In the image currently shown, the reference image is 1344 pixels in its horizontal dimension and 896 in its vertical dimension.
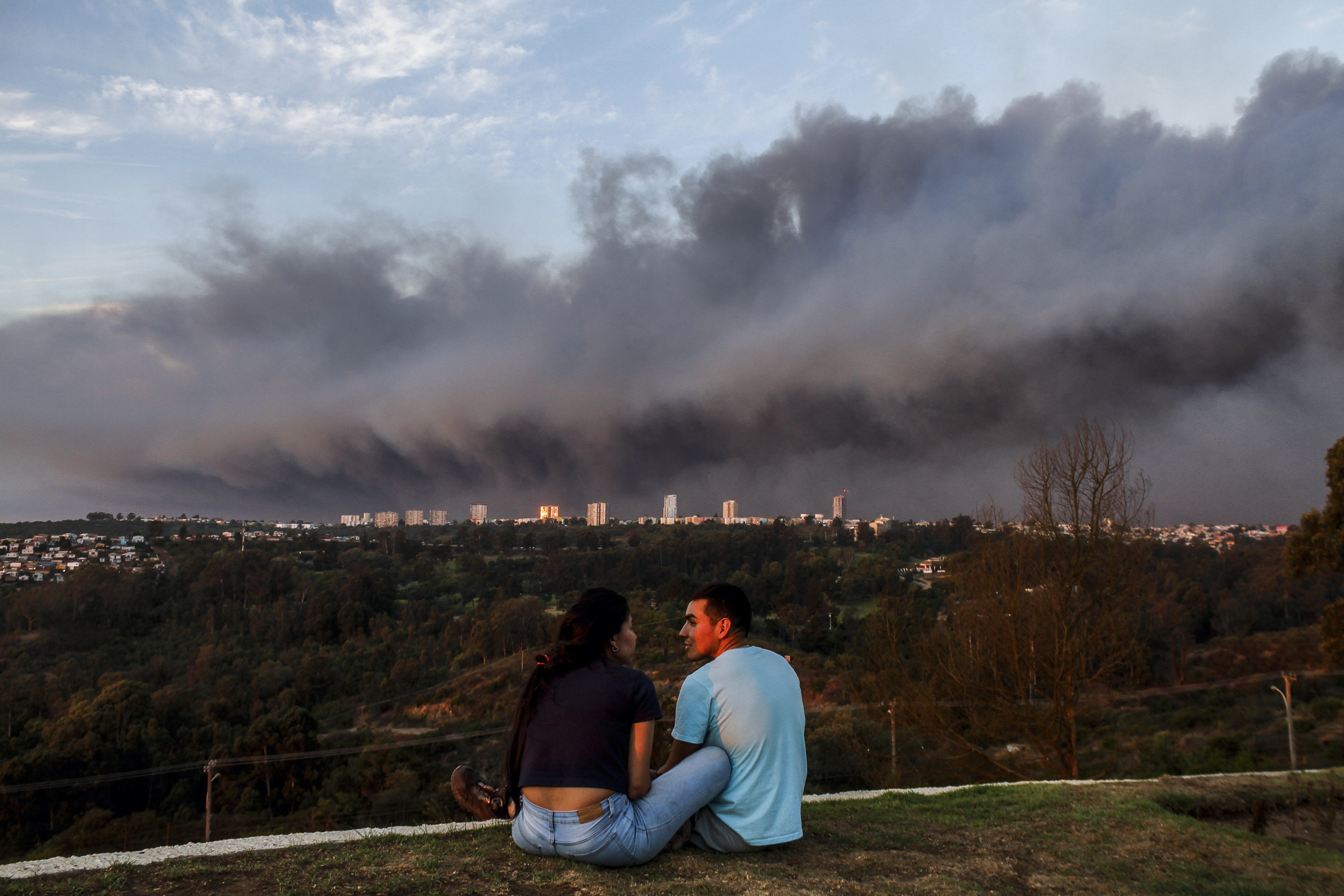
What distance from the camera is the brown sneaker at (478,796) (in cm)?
386

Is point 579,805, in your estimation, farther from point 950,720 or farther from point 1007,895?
point 950,720

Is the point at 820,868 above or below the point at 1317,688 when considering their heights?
above

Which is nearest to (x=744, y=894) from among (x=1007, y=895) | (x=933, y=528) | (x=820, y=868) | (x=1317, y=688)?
(x=820, y=868)

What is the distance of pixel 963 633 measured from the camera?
1739 centimetres

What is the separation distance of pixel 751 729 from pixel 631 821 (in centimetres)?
70

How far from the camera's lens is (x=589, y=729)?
10.8ft

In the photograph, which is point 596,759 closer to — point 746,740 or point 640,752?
point 640,752

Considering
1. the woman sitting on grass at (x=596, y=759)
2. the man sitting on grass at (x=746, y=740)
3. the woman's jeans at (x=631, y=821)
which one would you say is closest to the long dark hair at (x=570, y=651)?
the woman sitting on grass at (x=596, y=759)

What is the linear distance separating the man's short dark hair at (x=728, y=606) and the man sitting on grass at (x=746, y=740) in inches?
0.4

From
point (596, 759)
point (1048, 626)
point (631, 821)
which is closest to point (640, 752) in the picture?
point (596, 759)

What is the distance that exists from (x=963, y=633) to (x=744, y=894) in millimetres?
15748

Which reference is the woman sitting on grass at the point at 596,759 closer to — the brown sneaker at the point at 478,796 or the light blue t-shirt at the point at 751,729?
the light blue t-shirt at the point at 751,729

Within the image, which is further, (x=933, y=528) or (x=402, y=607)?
(x=933, y=528)

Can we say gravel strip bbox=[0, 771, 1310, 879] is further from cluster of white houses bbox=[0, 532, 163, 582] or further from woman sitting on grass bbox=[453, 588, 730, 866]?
cluster of white houses bbox=[0, 532, 163, 582]
